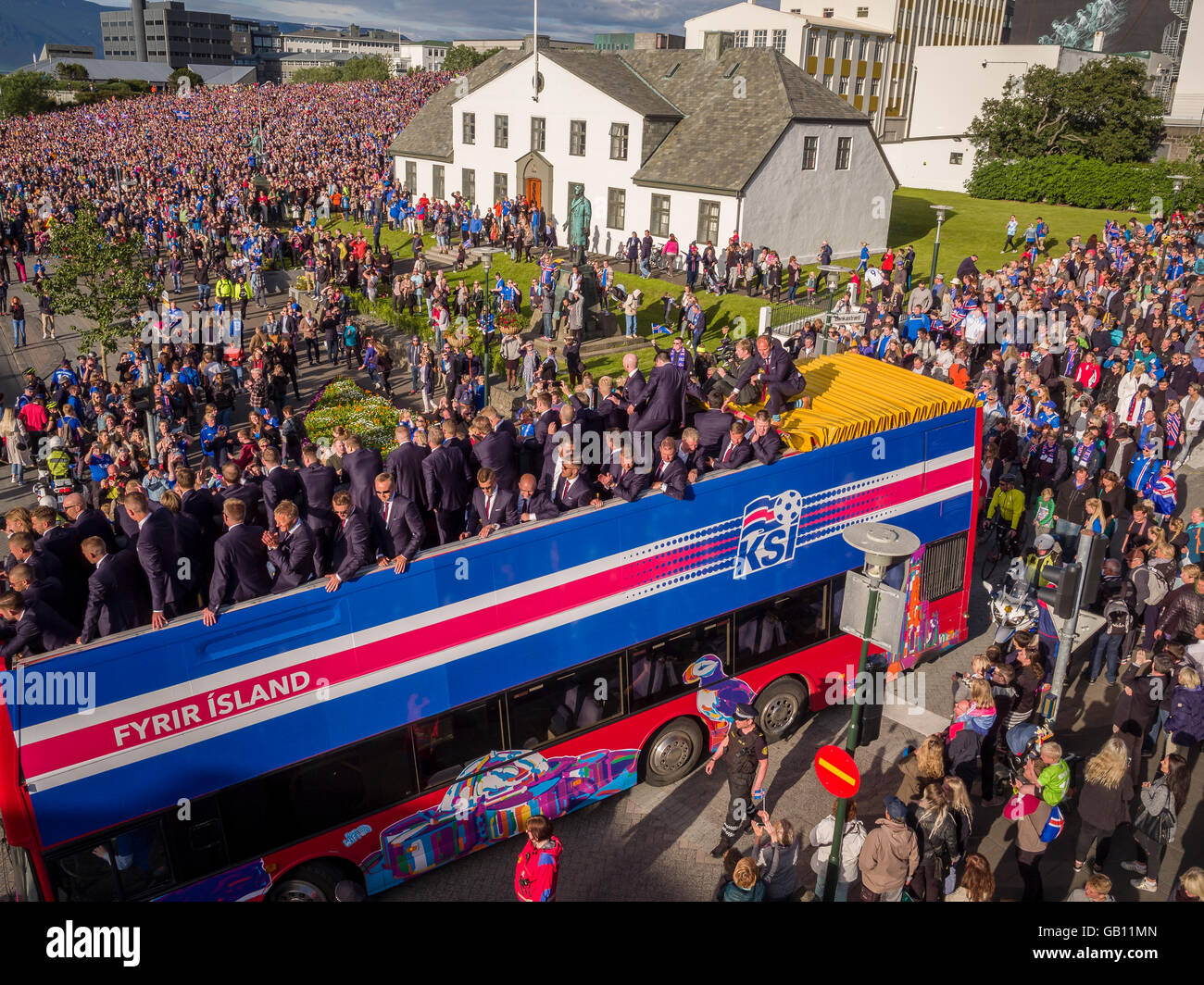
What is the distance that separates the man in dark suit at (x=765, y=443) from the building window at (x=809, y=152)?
87.8 feet

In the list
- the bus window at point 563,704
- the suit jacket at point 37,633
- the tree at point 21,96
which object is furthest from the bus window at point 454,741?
the tree at point 21,96

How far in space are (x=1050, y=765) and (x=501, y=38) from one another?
168979 millimetres

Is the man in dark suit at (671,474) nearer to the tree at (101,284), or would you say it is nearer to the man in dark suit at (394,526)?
the man in dark suit at (394,526)

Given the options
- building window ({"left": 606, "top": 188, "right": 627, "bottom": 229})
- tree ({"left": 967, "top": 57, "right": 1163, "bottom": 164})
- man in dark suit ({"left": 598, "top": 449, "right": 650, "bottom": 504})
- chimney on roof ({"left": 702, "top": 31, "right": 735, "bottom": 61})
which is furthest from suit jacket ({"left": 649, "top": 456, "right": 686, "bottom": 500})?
tree ({"left": 967, "top": 57, "right": 1163, "bottom": 164})

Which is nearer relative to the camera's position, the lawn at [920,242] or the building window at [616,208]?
the lawn at [920,242]

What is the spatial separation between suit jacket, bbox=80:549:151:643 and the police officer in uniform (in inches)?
214

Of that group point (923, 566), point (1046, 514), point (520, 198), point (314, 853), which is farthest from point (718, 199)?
point (314, 853)

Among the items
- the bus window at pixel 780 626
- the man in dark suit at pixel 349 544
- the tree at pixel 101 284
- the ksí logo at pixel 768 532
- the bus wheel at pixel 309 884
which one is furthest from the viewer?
the tree at pixel 101 284

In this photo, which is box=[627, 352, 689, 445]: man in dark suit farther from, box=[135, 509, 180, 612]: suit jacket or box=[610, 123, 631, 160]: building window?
box=[610, 123, 631, 160]: building window

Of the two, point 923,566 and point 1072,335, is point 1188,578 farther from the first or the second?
point 1072,335

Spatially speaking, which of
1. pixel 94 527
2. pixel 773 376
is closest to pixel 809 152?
pixel 773 376

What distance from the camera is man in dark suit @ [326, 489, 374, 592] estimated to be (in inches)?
295

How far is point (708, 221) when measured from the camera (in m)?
32.8

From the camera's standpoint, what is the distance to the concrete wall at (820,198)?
3216 centimetres
